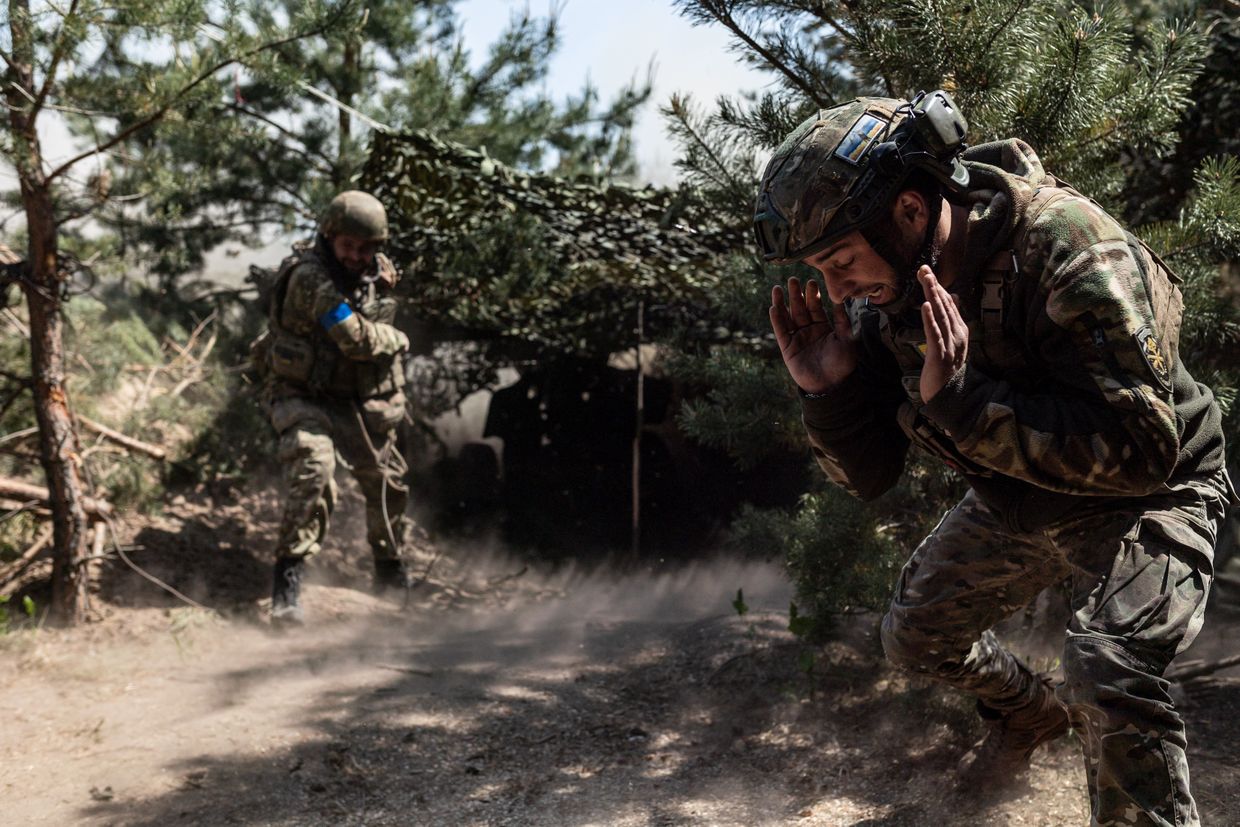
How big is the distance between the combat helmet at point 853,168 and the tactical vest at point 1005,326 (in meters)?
0.20

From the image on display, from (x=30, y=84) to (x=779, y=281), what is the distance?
3500 millimetres

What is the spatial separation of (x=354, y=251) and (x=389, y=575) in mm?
2061

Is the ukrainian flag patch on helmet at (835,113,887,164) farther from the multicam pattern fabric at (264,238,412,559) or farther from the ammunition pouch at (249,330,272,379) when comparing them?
the ammunition pouch at (249,330,272,379)

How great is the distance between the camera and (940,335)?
2260 mm

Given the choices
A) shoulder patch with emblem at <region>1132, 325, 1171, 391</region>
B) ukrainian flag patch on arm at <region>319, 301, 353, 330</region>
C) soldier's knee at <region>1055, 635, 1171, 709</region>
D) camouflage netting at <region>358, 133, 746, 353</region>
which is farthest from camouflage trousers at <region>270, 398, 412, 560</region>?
shoulder patch with emblem at <region>1132, 325, 1171, 391</region>

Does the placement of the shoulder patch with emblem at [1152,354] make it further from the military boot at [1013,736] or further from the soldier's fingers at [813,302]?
the military boot at [1013,736]

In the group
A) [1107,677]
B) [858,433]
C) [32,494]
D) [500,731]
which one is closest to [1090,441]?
[1107,677]

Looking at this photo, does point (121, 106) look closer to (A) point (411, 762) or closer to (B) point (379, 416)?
(B) point (379, 416)

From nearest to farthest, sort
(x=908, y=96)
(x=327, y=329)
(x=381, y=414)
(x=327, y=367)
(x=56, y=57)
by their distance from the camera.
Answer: (x=908, y=96)
(x=56, y=57)
(x=327, y=329)
(x=327, y=367)
(x=381, y=414)

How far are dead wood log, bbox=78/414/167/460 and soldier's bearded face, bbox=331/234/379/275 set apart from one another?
176 centimetres

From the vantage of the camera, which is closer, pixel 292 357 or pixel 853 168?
pixel 853 168

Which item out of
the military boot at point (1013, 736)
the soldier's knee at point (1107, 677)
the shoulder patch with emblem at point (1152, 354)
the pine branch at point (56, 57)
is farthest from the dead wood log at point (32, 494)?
the shoulder patch with emblem at point (1152, 354)

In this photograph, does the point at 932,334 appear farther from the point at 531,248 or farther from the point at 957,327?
the point at 531,248

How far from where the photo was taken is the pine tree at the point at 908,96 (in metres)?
3.56
